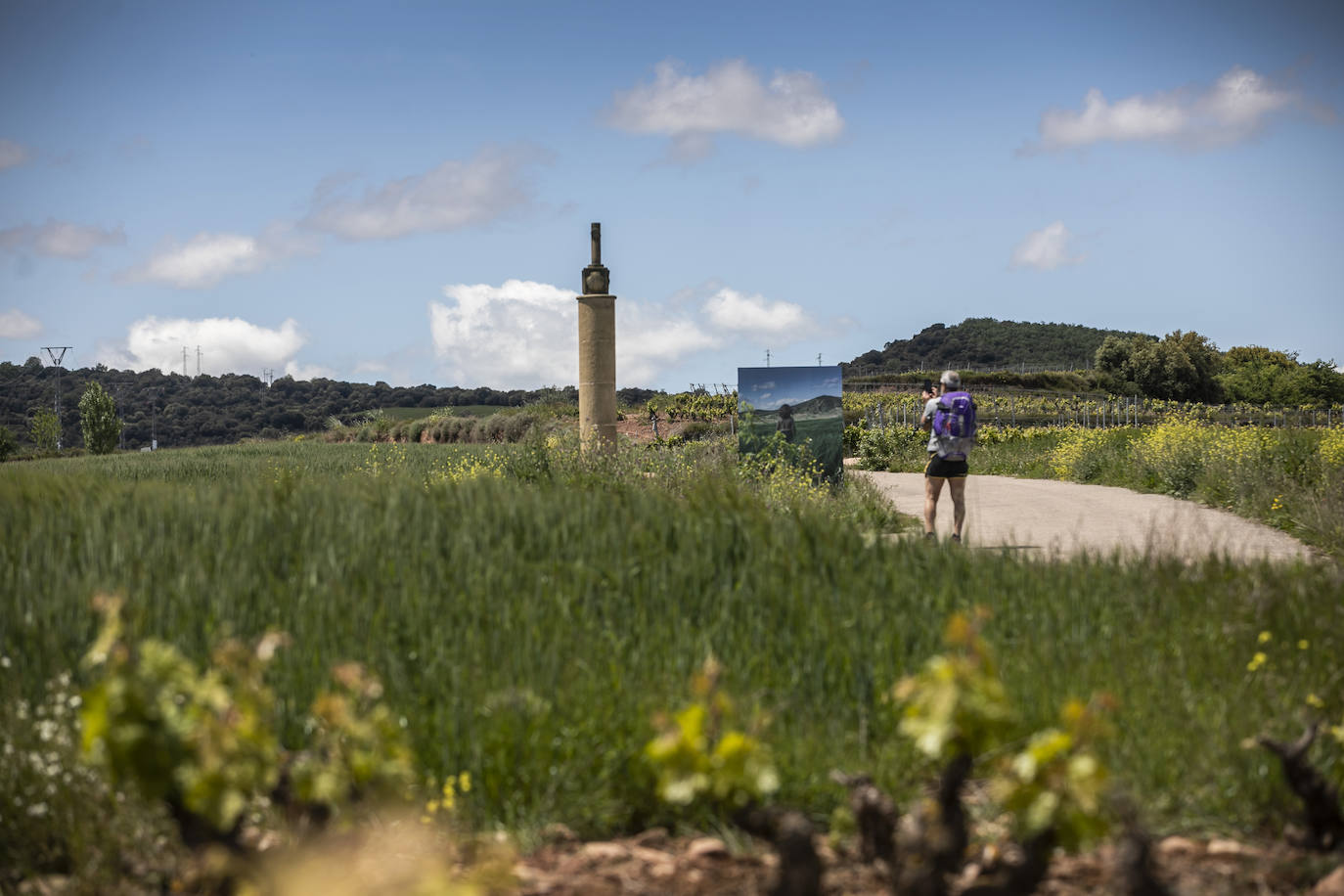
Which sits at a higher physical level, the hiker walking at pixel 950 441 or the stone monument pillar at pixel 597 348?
the stone monument pillar at pixel 597 348

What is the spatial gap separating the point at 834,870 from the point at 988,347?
342ft

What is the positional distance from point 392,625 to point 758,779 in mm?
2185

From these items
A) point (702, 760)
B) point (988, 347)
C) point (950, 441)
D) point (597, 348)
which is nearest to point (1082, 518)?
point (950, 441)

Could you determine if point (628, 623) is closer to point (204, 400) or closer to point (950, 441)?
point (950, 441)

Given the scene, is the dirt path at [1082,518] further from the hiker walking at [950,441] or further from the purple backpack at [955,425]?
the purple backpack at [955,425]

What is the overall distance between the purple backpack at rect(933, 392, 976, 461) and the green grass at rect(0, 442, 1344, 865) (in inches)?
157

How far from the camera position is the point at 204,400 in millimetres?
74750

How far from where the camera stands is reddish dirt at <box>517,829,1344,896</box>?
2.86 metres

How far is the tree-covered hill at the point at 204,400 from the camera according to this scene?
64812 mm

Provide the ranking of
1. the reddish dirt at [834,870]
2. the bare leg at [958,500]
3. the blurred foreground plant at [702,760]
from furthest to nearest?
the bare leg at [958,500] < the reddish dirt at [834,870] < the blurred foreground plant at [702,760]

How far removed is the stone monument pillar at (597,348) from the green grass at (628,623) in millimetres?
8064

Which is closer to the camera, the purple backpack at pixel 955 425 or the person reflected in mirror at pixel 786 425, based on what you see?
the purple backpack at pixel 955 425

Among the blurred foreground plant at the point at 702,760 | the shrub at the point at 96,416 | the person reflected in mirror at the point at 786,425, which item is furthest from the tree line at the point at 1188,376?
the blurred foreground plant at the point at 702,760

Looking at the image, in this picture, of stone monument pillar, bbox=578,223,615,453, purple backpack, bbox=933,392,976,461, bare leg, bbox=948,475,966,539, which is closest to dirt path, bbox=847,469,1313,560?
A: bare leg, bbox=948,475,966,539
